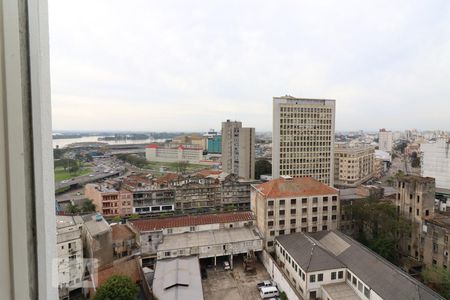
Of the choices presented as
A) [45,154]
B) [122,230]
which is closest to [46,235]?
[45,154]

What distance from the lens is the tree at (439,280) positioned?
4051mm

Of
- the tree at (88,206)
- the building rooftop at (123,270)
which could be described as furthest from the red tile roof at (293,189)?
the tree at (88,206)

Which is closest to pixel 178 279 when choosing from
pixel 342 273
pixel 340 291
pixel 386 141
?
pixel 340 291

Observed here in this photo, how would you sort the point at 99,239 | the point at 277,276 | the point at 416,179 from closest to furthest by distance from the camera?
the point at 99,239 → the point at 277,276 → the point at 416,179

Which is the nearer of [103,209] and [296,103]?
[103,209]

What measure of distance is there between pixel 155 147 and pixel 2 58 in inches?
869

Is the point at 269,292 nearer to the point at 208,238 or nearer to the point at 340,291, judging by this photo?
the point at 340,291

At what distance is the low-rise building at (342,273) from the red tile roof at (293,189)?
1.02 m

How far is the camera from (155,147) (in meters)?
21.8

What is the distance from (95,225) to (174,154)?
16386 mm

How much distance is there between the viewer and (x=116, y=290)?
3.79m

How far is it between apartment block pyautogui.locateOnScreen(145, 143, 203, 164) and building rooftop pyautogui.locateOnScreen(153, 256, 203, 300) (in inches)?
630

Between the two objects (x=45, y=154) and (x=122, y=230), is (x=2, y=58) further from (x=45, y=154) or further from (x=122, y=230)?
(x=122, y=230)

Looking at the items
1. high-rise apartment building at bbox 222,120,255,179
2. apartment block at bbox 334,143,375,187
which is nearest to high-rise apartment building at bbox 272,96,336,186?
high-rise apartment building at bbox 222,120,255,179
